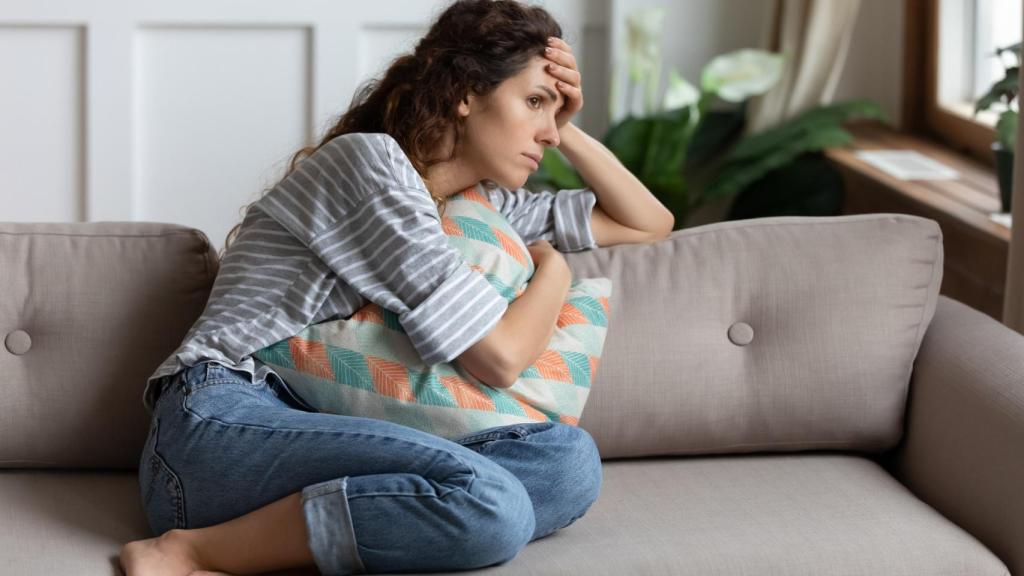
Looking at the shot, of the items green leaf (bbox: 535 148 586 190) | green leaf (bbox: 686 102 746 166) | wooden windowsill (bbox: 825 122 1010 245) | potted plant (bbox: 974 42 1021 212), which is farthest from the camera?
green leaf (bbox: 686 102 746 166)

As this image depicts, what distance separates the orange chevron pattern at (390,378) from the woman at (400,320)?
0.05m

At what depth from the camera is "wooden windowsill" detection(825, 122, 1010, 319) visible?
2354 mm

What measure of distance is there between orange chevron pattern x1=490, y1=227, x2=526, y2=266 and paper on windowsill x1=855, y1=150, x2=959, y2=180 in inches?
52.9

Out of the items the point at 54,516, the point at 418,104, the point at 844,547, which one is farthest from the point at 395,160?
the point at 844,547

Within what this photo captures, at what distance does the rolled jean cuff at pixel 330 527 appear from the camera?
1.40 meters

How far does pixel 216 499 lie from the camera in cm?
148

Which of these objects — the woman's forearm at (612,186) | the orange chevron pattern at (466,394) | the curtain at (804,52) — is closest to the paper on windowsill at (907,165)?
the curtain at (804,52)

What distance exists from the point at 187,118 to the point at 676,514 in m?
2.18

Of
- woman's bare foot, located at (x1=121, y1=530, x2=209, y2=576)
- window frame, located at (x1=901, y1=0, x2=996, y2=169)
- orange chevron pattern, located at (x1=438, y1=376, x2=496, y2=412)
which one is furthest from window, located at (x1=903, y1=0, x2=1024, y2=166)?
woman's bare foot, located at (x1=121, y1=530, x2=209, y2=576)

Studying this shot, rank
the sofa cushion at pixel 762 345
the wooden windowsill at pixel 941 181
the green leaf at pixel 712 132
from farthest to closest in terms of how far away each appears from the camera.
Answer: the green leaf at pixel 712 132 < the wooden windowsill at pixel 941 181 < the sofa cushion at pixel 762 345

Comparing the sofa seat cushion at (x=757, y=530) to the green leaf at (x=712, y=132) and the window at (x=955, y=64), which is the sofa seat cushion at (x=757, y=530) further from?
the green leaf at (x=712, y=132)

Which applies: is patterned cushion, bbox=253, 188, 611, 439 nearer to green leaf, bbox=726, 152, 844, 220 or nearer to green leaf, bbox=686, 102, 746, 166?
green leaf, bbox=726, 152, 844, 220

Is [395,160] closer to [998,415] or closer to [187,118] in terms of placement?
[998,415]

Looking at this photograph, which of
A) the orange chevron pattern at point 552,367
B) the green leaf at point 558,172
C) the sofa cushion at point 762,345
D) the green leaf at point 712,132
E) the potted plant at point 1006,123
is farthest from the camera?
the green leaf at point 712,132
